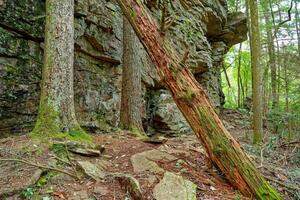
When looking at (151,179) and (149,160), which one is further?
(149,160)

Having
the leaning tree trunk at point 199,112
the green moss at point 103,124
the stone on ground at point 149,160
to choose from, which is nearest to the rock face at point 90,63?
the green moss at point 103,124

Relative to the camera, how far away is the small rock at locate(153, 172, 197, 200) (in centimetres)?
338

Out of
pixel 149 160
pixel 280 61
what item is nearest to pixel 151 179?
pixel 149 160

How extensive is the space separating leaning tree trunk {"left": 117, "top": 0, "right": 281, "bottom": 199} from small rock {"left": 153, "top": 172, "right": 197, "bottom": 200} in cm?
56

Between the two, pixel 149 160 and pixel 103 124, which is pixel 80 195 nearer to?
pixel 149 160

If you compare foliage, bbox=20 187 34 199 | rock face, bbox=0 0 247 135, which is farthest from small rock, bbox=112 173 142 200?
rock face, bbox=0 0 247 135

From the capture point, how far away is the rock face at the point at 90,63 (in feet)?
21.7

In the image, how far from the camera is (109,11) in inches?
366

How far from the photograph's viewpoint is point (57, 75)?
500 centimetres

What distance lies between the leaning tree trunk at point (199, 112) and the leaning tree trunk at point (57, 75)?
1.42 m

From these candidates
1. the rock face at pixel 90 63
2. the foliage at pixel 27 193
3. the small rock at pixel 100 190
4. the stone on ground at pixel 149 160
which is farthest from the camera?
the rock face at pixel 90 63

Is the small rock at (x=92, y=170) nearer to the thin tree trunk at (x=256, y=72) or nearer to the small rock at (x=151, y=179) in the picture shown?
the small rock at (x=151, y=179)

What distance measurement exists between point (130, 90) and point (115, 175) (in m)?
3.96

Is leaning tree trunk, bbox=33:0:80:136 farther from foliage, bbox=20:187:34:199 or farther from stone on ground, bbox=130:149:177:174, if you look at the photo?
foliage, bbox=20:187:34:199
